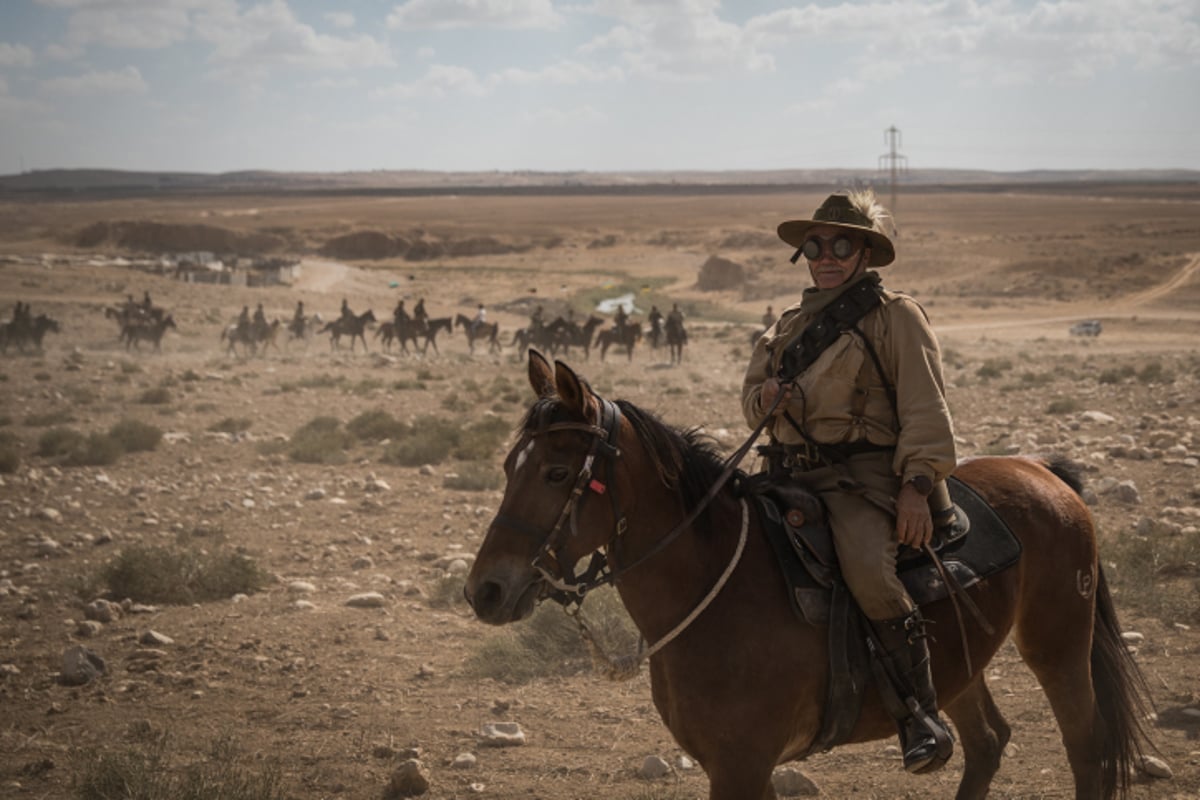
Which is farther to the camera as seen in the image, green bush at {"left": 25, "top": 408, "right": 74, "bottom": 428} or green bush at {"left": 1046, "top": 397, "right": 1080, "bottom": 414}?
green bush at {"left": 25, "top": 408, "right": 74, "bottom": 428}

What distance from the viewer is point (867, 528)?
3594 millimetres

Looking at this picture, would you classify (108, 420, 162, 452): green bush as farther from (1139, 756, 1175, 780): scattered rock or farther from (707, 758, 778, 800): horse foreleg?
(1139, 756, 1175, 780): scattered rock

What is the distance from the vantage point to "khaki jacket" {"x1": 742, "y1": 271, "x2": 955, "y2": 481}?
351cm

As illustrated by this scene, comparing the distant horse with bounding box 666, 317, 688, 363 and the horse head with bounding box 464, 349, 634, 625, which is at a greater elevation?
the horse head with bounding box 464, 349, 634, 625

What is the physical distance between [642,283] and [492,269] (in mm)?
15073

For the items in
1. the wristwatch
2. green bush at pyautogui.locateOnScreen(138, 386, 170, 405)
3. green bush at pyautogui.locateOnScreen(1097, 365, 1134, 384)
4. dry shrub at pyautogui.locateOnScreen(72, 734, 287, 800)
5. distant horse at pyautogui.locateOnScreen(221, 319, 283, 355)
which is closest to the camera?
the wristwatch

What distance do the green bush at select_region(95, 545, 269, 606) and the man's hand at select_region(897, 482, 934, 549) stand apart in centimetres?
678

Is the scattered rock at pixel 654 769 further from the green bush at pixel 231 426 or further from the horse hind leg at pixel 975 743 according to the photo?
the green bush at pixel 231 426

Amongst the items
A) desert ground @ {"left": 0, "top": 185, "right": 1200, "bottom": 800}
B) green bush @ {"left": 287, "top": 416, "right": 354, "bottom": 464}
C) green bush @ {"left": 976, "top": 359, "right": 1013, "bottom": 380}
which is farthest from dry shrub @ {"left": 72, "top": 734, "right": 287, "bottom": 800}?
green bush @ {"left": 976, "top": 359, "right": 1013, "bottom": 380}

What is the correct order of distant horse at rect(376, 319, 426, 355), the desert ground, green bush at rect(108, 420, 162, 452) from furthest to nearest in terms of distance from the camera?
distant horse at rect(376, 319, 426, 355)
green bush at rect(108, 420, 162, 452)
the desert ground

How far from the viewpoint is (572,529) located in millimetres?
3361

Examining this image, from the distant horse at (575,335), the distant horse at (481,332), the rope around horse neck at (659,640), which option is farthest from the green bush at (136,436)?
the distant horse at (481,332)

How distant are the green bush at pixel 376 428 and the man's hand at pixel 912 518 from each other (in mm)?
12809

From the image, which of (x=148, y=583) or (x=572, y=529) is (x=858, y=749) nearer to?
(x=572, y=529)
